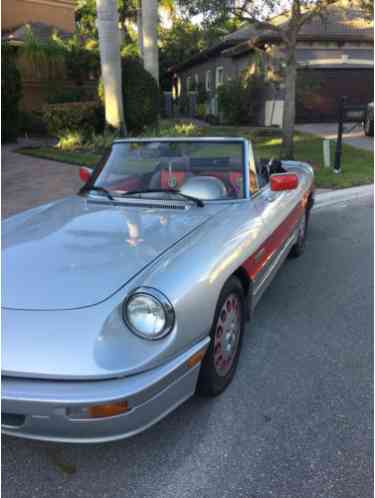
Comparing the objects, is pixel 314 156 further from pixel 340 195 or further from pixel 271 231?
pixel 271 231

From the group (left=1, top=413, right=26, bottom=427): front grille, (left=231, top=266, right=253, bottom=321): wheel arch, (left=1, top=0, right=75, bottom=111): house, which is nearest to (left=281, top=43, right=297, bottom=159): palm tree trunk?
(left=231, top=266, right=253, bottom=321): wheel arch

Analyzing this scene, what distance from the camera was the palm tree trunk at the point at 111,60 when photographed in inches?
428

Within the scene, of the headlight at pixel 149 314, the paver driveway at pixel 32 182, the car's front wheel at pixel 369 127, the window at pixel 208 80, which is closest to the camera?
the headlight at pixel 149 314

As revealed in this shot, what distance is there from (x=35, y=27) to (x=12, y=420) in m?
20.7

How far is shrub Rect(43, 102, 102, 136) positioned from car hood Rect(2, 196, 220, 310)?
10009 millimetres

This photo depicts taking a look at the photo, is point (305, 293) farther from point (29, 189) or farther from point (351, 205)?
point (29, 189)

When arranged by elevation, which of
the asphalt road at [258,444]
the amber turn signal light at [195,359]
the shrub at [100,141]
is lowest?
the asphalt road at [258,444]

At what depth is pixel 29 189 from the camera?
8469mm

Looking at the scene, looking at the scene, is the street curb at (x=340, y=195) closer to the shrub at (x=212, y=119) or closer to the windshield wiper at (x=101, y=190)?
the windshield wiper at (x=101, y=190)

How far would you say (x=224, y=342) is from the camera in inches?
105

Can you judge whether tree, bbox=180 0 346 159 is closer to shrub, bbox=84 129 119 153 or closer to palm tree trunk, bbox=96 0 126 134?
palm tree trunk, bbox=96 0 126 134

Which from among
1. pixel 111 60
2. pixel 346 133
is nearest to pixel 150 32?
pixel 111 60

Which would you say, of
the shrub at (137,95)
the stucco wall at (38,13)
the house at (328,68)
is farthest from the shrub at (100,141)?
the stucco wall at (38,13)

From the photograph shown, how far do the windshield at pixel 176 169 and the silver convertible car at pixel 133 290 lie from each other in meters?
0.01
